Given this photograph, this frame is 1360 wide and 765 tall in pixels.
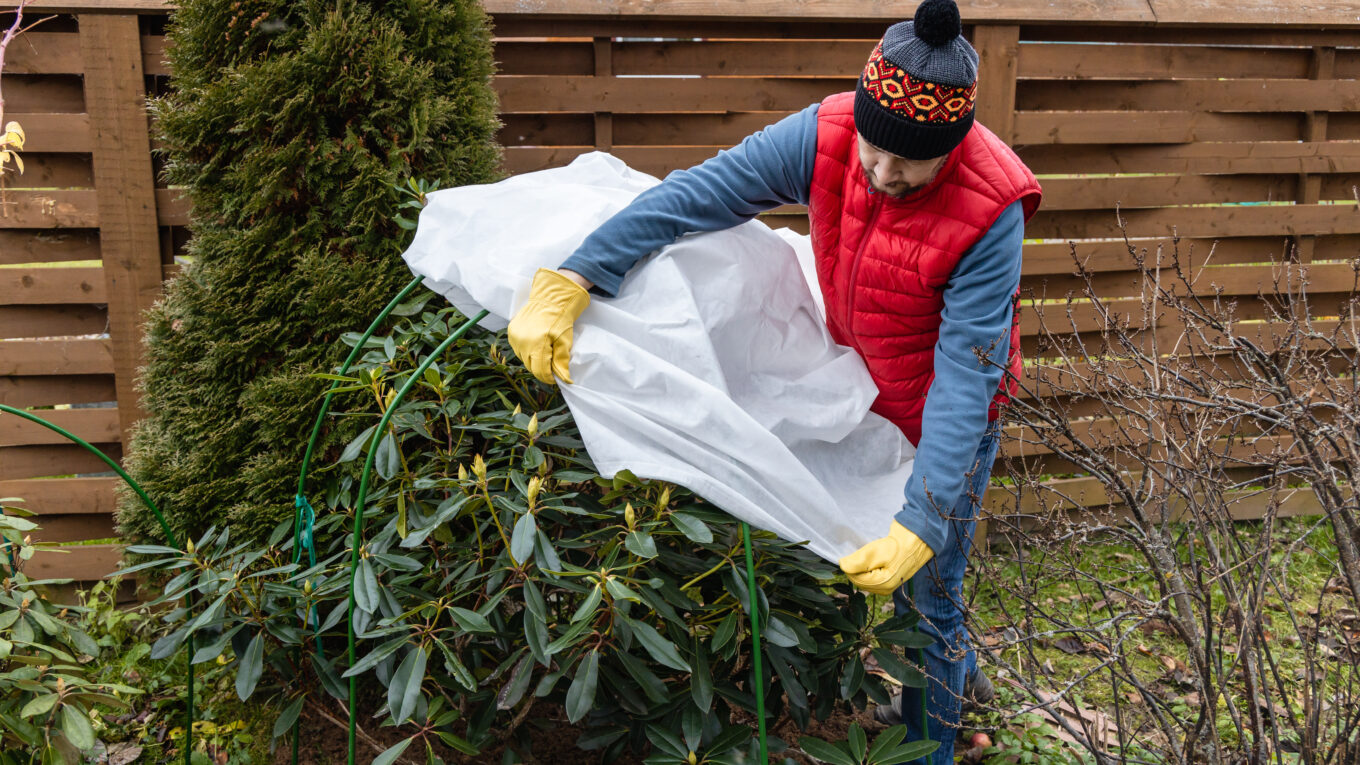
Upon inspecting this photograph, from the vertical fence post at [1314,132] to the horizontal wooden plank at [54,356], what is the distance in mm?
4386

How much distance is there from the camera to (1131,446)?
5.58 feet

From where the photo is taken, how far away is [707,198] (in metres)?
1.88

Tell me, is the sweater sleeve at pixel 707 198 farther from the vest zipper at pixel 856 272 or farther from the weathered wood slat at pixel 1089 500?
the weathered wood slat at pixel 1089 500

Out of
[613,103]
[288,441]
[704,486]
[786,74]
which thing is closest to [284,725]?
[288,441]

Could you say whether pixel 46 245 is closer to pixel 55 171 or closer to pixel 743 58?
pixel 55 171

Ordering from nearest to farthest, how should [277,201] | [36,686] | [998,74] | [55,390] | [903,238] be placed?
[36,686] → [903,238] → [277,201] → [55,390] → [998,74]

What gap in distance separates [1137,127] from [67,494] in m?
4.10

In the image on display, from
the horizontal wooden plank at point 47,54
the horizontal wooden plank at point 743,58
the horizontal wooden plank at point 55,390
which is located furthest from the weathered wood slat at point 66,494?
the horizontal wooden plank at point 743,58

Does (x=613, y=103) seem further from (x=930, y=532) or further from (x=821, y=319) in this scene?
(x=930, y=532)

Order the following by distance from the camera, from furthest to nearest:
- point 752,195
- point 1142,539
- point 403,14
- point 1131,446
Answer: point 403,14
point 752,195
point 1131,446
point 1142,539

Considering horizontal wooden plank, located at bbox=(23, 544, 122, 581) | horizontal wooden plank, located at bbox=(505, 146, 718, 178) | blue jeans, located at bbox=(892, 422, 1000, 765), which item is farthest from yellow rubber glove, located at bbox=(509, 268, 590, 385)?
horizontal wooden plank, located at bbox=(23, 544, 122, 581)

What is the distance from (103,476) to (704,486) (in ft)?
8.19

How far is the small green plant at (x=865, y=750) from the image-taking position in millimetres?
1713

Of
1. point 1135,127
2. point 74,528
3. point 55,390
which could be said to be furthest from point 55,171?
point 1135,127
